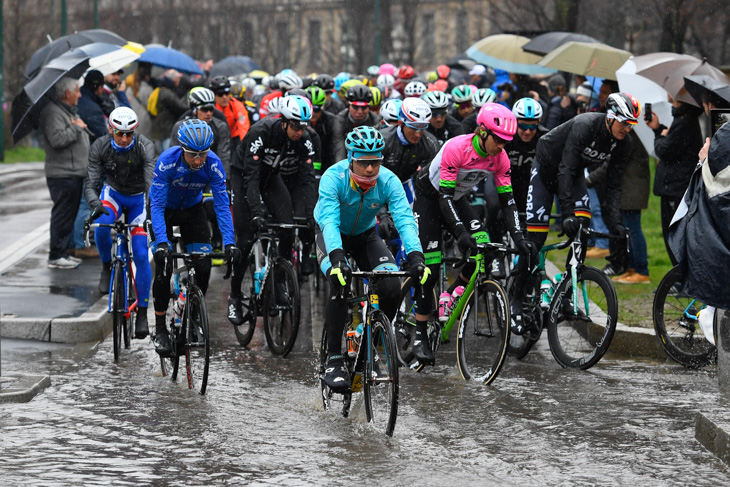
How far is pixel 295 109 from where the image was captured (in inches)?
394

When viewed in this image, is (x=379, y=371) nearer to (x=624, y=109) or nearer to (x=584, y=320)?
(x=584, y=320)

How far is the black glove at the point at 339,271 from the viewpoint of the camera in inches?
282

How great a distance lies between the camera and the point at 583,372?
360 inches

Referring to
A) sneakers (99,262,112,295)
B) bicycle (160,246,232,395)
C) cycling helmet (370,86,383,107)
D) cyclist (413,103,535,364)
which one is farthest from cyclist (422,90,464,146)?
bicycle (160,246,232,395)

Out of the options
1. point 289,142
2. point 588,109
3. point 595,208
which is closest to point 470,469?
point 289,142

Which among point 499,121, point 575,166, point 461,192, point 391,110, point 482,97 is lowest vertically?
point 461,192

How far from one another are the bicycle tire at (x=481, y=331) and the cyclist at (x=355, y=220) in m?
1.19

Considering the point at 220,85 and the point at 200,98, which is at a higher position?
the point at 220,85

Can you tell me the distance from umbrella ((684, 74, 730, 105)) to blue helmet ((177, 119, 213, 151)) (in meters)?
4.28

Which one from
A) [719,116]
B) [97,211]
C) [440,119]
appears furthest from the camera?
[440,119]

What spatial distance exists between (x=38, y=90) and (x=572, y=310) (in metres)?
6.63

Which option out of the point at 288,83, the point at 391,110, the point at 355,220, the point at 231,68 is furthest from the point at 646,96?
the point at 231,68

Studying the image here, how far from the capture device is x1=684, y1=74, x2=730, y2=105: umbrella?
9859mm

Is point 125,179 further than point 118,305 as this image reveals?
Yes
